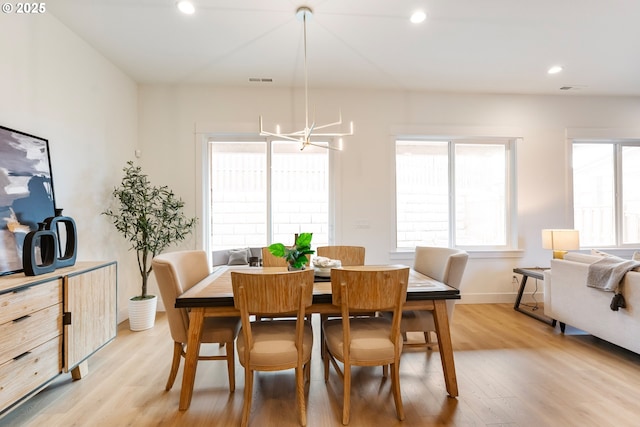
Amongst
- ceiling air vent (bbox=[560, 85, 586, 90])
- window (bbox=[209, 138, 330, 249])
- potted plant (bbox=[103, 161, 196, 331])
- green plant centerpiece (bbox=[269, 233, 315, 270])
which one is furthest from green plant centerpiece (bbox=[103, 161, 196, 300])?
ceiling air vent (bbox=[560, 85, 586, 90])

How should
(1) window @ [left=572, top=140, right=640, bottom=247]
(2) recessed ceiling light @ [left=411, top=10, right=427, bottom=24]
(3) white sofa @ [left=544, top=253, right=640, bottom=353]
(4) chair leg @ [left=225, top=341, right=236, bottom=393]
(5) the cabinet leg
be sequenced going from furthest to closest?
(1) window @ [left=572, top=140, right=640, bottom=247] < (2) recessed ceiling light @ [left=411, top=10, right=427, bottom=24] < (3) white sofa @ [left=544, top=253, right=640, bottom=353] < (5) the cabinet leg < (4) chair leg @ [left=225, top=341, right=236, bottom=393]

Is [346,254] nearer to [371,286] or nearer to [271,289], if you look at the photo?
[371,286]

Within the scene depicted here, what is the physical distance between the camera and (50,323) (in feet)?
5.84

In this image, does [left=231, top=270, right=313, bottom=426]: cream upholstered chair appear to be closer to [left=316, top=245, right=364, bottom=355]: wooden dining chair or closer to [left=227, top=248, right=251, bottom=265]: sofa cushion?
[left=316, top=245, right=364, bottom=355]: wooden dining chair

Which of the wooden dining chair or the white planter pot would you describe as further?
the white planter pot

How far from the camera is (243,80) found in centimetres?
365

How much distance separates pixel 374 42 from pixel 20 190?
3204 mm

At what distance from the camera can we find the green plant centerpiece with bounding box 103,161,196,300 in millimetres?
3137

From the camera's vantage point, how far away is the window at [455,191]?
4113mm

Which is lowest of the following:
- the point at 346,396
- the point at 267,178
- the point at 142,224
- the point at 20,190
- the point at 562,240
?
the point at 346,396

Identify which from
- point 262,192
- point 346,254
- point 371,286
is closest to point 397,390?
point 371,286

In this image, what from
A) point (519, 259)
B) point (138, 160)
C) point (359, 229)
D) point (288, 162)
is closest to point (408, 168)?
point (359, 229)

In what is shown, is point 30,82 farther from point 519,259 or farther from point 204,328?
point 519,259

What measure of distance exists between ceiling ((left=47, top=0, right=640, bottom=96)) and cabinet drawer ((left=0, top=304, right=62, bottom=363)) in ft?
7.84
